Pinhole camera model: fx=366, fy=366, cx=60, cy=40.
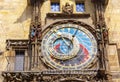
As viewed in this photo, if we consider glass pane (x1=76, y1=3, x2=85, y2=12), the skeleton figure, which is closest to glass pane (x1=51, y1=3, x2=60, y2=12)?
the skeleton figure

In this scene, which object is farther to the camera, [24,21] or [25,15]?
[25,15]

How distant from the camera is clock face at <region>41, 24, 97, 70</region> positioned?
1531cm

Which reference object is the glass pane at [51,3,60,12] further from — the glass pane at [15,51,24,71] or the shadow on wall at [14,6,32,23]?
the glass pane at [15,51,24,71]

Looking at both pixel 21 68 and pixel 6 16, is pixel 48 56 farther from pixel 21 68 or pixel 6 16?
pixel 6 16

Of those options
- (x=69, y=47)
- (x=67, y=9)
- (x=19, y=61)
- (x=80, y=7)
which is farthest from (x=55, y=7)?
(x=19, y=61)

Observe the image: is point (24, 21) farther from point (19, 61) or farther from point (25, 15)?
point (19, 61)

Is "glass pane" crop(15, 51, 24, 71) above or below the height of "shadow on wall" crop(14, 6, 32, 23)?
below

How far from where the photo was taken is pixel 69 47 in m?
15.8

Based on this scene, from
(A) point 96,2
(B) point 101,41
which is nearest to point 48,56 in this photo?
(B) point 101,41

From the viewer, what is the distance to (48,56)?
50.8 feet

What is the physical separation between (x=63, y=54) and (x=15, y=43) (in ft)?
7.16

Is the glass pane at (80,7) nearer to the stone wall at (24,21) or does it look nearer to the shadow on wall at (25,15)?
the stone wall at (24,21)

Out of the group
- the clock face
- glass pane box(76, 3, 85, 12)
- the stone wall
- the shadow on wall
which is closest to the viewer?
the clock face

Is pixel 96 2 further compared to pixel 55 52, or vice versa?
pixel 96 2
